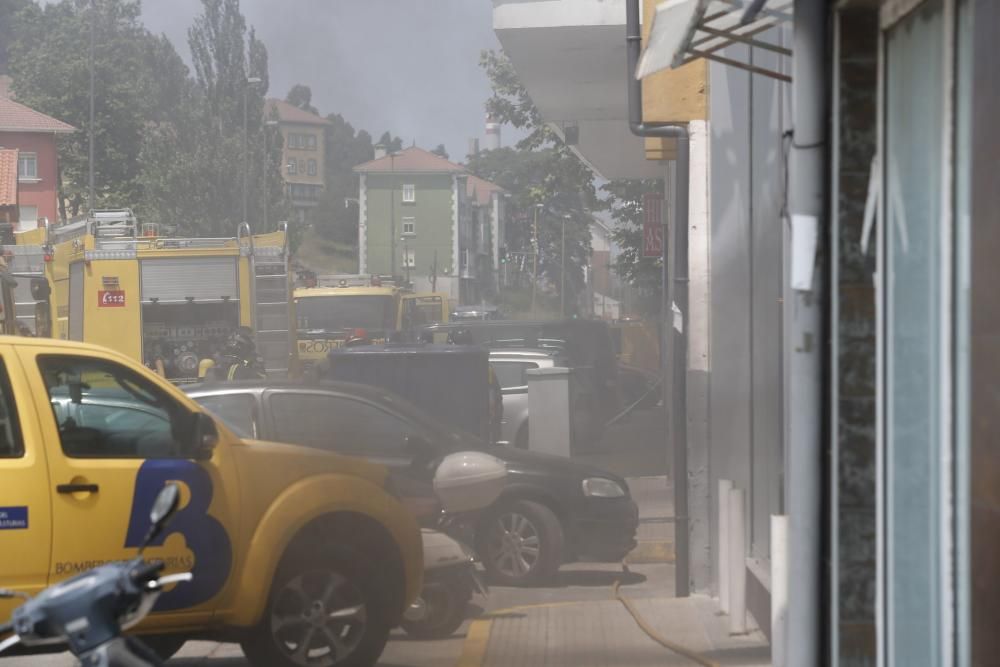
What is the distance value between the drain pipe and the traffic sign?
28.2ft

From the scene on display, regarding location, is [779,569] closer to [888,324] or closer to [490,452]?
[888,324]

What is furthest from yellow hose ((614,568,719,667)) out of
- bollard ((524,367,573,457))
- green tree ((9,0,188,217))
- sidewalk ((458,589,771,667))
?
green tree ((9,0,188,217))

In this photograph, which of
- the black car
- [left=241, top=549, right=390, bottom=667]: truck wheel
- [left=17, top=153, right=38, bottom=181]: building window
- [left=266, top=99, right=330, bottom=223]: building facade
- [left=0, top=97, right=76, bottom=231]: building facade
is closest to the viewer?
[left=241, top=549, right=390, bottom=667]: truck wheel

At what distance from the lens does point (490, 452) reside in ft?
34.3

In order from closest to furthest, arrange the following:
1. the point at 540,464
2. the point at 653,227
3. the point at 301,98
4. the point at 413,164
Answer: the point at 540,464 < the point at 653,227 < the point at 413,164 < the point at 301,98

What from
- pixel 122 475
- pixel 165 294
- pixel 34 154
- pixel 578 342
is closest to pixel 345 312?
pixel 165 294

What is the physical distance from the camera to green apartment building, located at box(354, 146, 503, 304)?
50938 mm

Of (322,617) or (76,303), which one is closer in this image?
(322,617)

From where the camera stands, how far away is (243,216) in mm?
38219

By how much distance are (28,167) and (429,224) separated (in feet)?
91.7

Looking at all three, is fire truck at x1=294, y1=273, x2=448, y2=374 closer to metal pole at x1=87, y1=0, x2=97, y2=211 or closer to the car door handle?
metal pole at x1=87, y1=0, x2=97, y2=211

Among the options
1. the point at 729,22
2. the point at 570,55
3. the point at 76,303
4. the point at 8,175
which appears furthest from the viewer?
the point at 8,175

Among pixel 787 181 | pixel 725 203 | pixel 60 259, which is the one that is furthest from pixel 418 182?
pixel 787 181

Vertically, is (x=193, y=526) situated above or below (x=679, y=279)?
below
